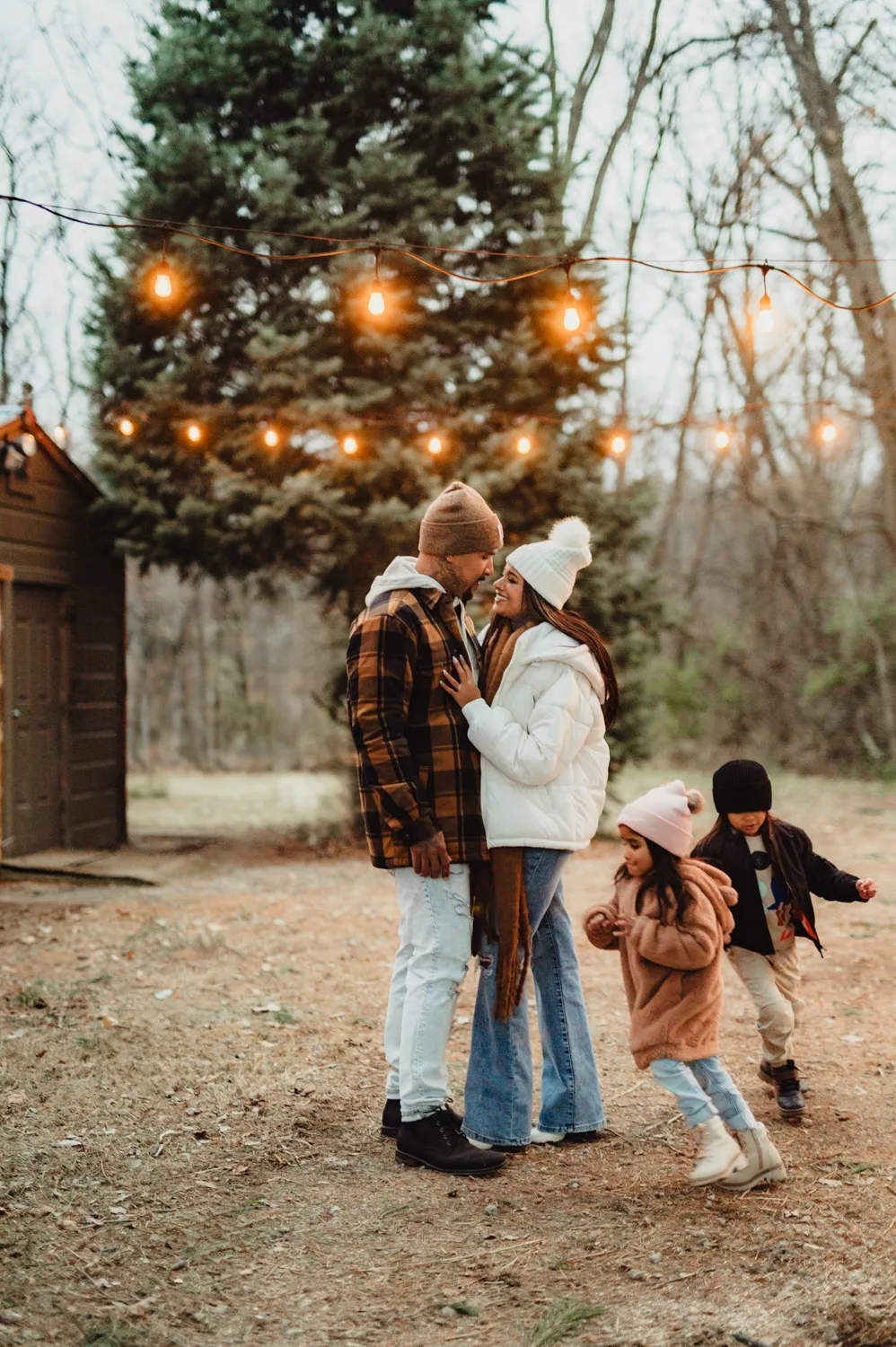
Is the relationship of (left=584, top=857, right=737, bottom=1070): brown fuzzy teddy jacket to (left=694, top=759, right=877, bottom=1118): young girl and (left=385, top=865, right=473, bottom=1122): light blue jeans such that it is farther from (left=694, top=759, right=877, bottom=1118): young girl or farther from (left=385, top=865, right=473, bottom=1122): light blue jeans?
(left=694, top=759, right=877, bottom=1118): young girl

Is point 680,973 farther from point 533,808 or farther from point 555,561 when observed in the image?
point 555,561

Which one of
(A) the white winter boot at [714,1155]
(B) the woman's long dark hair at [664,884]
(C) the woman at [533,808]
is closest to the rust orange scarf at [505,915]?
(C) the woman at [533,808]

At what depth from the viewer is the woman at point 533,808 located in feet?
11.9

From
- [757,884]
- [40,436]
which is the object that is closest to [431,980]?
[757,884]

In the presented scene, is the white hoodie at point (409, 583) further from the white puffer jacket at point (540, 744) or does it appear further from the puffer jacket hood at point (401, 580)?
the white puffer jacket at point (540, 744)

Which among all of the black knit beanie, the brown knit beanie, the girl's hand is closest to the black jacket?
the black knit beanie

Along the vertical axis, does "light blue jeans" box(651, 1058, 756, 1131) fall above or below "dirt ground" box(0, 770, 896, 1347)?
above

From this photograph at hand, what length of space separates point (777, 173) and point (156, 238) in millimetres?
10389

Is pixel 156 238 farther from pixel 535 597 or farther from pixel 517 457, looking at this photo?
pixel 535 597

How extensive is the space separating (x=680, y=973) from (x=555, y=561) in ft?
4.34

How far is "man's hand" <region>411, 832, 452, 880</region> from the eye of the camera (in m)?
3.59

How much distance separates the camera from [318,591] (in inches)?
460

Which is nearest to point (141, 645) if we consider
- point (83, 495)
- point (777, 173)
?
point (83, 495)

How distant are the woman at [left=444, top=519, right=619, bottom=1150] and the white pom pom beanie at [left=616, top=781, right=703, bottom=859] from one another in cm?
28
